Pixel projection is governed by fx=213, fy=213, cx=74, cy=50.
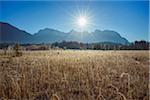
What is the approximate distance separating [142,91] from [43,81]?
2.87m

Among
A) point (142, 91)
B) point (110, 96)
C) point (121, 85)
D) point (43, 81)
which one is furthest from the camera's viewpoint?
point (43, 81)

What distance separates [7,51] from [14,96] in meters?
18.6

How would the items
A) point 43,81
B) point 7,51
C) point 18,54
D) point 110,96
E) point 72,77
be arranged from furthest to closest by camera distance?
point 7,51 → point 18,54 → point 72,77 → point 43,81 → point 110,96

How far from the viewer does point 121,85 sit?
6051 millimetres

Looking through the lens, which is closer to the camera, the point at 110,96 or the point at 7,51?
the point at 110,96

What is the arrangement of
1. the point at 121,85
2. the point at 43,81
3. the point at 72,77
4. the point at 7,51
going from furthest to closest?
the point at 7,51 < the point at 72,77 < the point at 43,81 < the point at 121,85

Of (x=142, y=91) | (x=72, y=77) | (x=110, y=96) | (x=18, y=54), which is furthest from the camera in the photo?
(x=18, y=54)

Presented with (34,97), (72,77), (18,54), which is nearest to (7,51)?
(18,54)

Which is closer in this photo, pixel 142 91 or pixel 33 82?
pixel 142 91

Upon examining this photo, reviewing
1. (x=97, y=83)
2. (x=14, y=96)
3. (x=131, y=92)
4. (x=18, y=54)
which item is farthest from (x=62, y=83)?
(x=18, y=54)

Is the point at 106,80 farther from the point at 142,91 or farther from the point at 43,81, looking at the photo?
the point at 43,81

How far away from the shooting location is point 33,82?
636 cm

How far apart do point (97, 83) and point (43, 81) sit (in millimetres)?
1651

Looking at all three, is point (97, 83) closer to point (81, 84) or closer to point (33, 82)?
point (81, 84)
